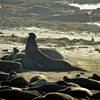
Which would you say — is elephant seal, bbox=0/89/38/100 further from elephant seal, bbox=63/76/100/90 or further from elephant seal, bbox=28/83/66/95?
elephant seal, bbox=63/76/100/90

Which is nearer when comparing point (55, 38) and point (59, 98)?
point (59, 98)

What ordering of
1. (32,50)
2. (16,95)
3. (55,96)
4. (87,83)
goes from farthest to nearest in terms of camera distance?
(32,50)
(87,83)
(16,95)
(55,96)

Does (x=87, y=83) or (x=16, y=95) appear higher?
(x=16, y=95)

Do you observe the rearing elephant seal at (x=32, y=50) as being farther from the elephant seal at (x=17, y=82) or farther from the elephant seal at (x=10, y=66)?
the elephant seal at (x=17, y=82)

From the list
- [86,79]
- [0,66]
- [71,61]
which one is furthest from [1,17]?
[86,79]

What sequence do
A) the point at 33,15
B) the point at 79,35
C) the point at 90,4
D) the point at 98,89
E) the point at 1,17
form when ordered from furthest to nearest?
1. the point at 90,4
2. the point at 33,15
3. the point at 1,17
4. the point at 79,35
5. the point at 98,89

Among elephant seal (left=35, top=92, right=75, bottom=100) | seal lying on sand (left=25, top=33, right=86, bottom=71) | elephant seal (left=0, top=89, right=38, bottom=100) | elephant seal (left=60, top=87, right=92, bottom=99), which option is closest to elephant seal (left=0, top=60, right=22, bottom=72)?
seal lying on sand (left=25, top=33, right=86, bottom=71)

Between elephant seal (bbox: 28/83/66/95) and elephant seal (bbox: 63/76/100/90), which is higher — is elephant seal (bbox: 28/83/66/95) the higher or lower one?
the higher one

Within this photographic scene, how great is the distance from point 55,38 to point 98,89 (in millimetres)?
18167

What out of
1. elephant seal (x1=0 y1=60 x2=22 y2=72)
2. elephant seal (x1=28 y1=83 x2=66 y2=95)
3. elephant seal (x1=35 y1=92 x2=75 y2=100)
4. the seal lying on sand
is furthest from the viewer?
the seal lying on sand

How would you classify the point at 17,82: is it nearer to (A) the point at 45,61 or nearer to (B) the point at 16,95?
(B) the point at 16,95

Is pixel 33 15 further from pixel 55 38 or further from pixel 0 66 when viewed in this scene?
pixel 0 66

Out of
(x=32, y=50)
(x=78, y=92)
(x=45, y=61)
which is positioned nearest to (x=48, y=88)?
(x=78, y=92)

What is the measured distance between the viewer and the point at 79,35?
124 ft
